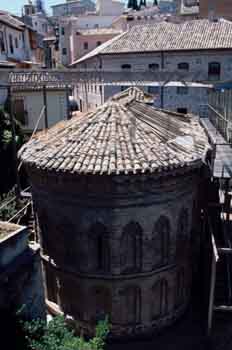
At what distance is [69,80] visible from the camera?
2011 cm

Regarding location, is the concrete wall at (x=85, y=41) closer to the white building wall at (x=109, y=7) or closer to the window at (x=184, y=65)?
the white building wall at (x=109, y=7)

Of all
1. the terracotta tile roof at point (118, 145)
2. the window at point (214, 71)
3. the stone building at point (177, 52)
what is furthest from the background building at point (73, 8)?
the terracotta tile roof at point (118, 145)

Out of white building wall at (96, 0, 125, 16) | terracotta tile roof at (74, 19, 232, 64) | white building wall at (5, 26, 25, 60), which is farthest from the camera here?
white building wall at (96, 0, 125, 16)

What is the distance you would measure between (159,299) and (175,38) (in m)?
33.6

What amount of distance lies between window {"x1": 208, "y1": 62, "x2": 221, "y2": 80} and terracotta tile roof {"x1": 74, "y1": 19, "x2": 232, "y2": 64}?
1834 millimetres

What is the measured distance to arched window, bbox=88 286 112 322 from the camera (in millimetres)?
13780

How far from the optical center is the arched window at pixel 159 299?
14102 mm

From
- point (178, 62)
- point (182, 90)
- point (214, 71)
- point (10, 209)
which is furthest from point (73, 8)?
point (10, 209)

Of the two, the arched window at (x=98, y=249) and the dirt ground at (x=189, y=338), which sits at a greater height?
the arched window at (x=98, y=249)

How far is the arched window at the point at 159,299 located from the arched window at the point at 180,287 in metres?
0.62

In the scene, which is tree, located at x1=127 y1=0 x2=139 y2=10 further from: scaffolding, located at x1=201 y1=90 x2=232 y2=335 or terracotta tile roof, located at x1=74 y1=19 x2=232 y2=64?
scaffolding, located at x1=201 y1=90 x2=232 y2=335

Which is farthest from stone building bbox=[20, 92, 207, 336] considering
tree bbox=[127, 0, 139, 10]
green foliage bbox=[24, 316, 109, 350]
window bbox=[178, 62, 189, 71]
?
tree bbox=[127, 0, 139, 10]

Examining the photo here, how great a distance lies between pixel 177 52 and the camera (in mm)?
39719

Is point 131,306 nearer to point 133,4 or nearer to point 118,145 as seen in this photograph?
point 118,145
